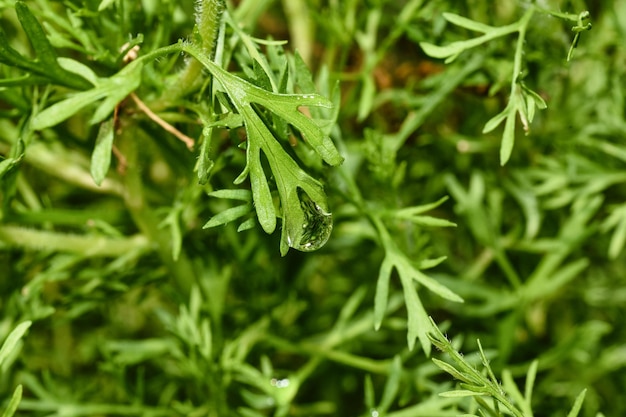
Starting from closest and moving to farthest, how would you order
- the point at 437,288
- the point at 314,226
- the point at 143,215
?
1. the point at 314,226
2. the point at 437,288
3. the point at 143,215

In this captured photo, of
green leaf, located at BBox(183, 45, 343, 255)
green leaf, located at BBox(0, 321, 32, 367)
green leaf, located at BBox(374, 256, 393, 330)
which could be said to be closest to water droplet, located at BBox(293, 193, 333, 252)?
green leaf, located at BBox(183, 45, 343, 255)

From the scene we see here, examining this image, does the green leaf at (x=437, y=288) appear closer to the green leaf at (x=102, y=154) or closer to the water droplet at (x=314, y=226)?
the water droplet at (x=314, y=226)

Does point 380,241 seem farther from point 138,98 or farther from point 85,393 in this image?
point 85,393

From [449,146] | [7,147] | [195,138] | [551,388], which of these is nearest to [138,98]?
[195,138]

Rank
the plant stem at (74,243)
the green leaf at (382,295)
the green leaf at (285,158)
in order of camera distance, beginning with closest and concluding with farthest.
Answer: the green leaf at (285,158), the green leaf at (382,295), the plant stem at (74,243)

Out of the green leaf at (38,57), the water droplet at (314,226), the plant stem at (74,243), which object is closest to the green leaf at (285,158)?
the water droplet at (314,226)

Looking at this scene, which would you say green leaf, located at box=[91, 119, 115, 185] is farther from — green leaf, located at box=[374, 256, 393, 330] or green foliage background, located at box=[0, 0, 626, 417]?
green leaf, located at box=[374, 256, 393, 330]

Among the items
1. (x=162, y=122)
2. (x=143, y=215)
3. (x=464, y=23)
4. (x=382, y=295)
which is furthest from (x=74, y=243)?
(x=464, y=23)

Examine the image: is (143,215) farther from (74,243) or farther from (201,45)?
(201,45)
